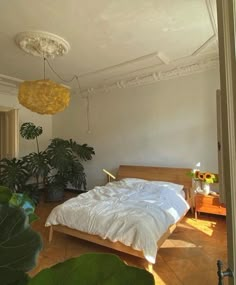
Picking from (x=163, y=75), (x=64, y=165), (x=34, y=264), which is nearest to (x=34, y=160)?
(x=64, y=165)

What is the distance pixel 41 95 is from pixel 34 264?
2.33 meters

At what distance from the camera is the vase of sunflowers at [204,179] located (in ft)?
11.0

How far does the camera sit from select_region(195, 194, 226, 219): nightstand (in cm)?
322

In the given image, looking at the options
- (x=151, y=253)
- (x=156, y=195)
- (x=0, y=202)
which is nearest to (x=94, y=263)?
(x=0, y=202)

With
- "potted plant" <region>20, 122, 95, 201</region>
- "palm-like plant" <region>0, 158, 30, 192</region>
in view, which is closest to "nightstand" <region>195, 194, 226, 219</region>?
"potted plant" <region>20, 122, 95, 201</region>

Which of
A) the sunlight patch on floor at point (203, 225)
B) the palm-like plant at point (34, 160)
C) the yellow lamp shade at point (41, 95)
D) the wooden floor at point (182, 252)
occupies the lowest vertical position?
the wooden floor at point (182, 252)

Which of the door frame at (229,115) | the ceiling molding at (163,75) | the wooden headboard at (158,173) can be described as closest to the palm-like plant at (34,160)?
the wooden headboard at (158,173)

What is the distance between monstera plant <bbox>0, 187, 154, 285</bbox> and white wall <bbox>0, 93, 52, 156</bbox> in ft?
16.6

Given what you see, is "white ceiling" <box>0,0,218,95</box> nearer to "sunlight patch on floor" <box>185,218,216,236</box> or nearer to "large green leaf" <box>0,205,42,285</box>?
"large green leaf" <box>0,205,42,285</box>

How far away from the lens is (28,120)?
5199 millimetres

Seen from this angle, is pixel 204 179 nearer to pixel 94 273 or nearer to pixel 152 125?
pixel 152 125

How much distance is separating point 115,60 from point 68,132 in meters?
2.76

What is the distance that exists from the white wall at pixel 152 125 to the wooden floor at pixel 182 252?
46.2 inches

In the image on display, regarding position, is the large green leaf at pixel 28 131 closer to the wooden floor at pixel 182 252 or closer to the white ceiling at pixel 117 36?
the white ceiling at pixel 117 36
